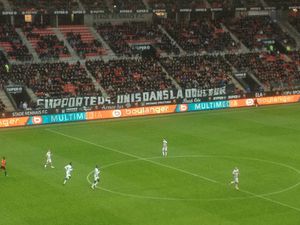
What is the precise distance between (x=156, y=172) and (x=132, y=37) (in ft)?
136

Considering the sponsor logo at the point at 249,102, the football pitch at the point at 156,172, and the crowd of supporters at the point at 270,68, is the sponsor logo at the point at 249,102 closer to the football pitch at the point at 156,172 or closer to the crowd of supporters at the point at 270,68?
the crowd of supporters at the point at 270,68

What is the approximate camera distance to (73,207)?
35.9 metres

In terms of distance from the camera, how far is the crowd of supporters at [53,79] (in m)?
68.5

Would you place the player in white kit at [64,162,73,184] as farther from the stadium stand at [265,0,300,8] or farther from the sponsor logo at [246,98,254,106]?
the stadium stand at [265,0,300,8]

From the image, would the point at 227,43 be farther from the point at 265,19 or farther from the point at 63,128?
the point at 63,128

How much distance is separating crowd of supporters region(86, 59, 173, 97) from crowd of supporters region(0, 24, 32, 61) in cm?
683

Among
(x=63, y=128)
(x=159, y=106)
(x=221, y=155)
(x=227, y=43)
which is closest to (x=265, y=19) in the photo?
(x=227, y=43)

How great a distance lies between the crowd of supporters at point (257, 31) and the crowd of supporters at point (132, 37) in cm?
1071

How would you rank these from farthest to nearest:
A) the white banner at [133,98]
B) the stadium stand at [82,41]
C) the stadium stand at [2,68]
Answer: the stadium stand at [82,41], the stadium stand at [2,68], the white banner at [133,98]

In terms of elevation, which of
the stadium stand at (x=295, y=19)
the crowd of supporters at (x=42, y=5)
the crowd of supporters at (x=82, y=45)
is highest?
Answer: the crowd of supporters at (x=42, y=5)

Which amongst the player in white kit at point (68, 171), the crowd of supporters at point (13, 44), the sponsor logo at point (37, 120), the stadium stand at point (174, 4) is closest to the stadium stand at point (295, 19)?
the stadium stand at point (174, 4)

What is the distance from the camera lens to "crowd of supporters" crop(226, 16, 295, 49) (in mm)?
88938

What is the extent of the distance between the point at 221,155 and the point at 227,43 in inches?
1554

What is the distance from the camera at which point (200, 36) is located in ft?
286
